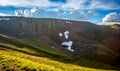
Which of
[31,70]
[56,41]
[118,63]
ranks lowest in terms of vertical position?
[118,63]

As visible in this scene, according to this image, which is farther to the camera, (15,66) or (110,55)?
(110,55)

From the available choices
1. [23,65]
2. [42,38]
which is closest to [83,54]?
[42,38]

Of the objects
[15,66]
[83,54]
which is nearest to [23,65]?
[15,66]

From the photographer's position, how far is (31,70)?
4759 centimetres

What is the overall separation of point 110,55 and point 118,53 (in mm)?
19881

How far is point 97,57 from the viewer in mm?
174125

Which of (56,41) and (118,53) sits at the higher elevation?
(56,41)

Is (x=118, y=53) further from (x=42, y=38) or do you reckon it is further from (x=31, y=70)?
(x=31, y=70)

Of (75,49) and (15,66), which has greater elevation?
(15,66)

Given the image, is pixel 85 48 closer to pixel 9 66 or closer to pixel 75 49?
pixel 75 49

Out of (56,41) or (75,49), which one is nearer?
(75,49)

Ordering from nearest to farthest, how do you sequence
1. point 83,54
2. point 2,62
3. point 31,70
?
1. point 31,70
2. point 2,62
3. point 83,54

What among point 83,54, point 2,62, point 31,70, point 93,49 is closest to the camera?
point 31,70

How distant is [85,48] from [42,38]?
43168 millimetres
